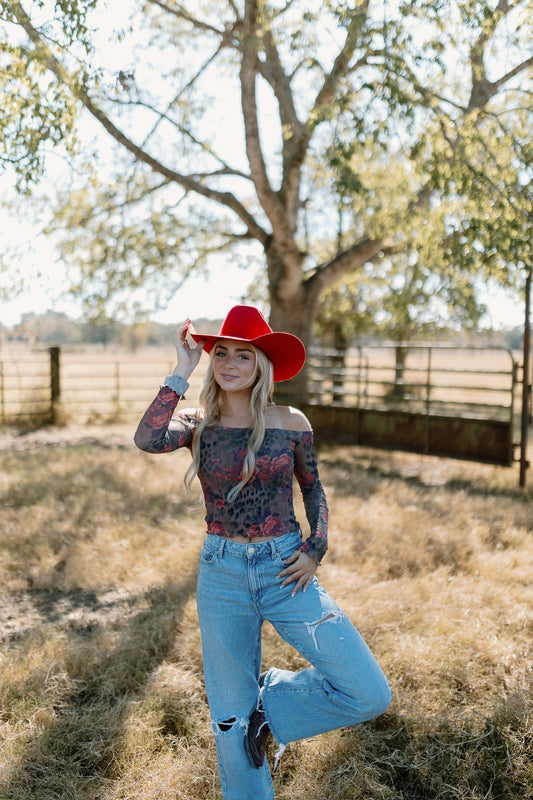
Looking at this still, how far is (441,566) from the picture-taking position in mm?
4719

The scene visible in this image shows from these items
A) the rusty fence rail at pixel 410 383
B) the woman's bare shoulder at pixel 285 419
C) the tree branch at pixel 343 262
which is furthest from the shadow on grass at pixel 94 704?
the tree branch at pixel 343 262

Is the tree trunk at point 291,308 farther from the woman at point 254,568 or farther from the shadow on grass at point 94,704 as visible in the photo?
the woman at point 254,568

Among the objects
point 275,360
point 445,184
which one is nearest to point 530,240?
point 445,184

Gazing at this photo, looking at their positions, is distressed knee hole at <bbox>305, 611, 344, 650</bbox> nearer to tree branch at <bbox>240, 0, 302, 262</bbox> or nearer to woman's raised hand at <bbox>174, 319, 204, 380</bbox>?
woman's raised hand at <bbox>174, 319, 204, 380</bbox>

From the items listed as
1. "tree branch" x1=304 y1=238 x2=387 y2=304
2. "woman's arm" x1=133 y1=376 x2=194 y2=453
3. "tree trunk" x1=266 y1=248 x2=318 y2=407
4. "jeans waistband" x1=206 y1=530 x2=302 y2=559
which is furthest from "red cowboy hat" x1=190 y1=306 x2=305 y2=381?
"tree branch" x1=304 y1=238 x2=387 y2=304

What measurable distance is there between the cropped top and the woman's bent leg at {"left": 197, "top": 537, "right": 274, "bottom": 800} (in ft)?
0.42

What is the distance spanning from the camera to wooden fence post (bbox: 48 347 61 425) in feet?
44.6

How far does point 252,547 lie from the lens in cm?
230

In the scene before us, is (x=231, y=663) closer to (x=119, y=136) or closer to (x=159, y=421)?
(x=159, y=421)

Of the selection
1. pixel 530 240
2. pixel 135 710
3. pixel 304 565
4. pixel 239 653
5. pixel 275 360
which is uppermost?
pixel 530 240

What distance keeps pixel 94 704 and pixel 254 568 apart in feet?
5.07

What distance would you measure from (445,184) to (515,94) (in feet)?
12.6

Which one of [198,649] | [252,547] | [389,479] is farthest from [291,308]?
[252,547]

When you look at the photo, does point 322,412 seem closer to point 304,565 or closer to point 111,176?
point 111,176
